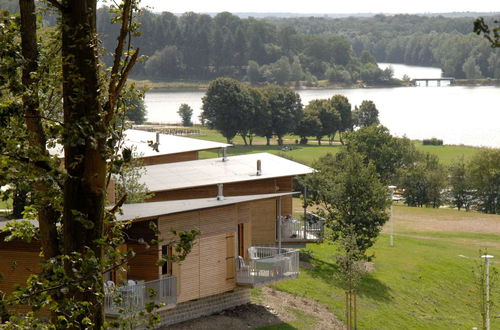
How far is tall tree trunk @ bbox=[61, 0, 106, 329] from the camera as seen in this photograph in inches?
308

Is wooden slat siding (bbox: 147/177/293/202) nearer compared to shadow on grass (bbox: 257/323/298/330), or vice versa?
shadow on grass (bbox: 257/323/298/330)

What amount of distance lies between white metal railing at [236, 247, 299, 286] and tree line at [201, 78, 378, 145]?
302ft

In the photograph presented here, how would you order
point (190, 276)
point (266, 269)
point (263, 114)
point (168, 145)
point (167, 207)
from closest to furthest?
point (167, 207) < point (190, 276) < point (266, 269) < point (168, 145) < point (263, 114)

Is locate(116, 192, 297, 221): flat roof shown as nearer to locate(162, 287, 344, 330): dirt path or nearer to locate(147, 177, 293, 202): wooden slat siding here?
locate(162, 287, 344, 330): dirt path

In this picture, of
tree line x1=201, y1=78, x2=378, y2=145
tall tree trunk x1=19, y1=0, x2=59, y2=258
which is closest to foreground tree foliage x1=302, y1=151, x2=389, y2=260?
tall tree trunk x1=19, y1=0, x2=59, y2=258

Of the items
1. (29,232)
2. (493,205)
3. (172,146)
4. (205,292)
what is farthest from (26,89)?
(493,205)

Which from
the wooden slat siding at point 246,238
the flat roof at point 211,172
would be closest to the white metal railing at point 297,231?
the flat roof at point 211,172

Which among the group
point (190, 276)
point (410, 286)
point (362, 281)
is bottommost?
point (410, 286)

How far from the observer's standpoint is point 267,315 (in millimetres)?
27125

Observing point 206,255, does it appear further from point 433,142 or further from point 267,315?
point 433,142

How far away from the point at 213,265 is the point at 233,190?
727cm

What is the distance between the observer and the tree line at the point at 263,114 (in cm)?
12075

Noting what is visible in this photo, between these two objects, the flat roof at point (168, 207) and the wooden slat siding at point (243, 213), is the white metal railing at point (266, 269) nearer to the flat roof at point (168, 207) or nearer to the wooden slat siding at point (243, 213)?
the wooden slat siding at point (243, 213)

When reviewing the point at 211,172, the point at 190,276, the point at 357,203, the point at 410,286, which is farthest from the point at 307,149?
the point at 190,276
